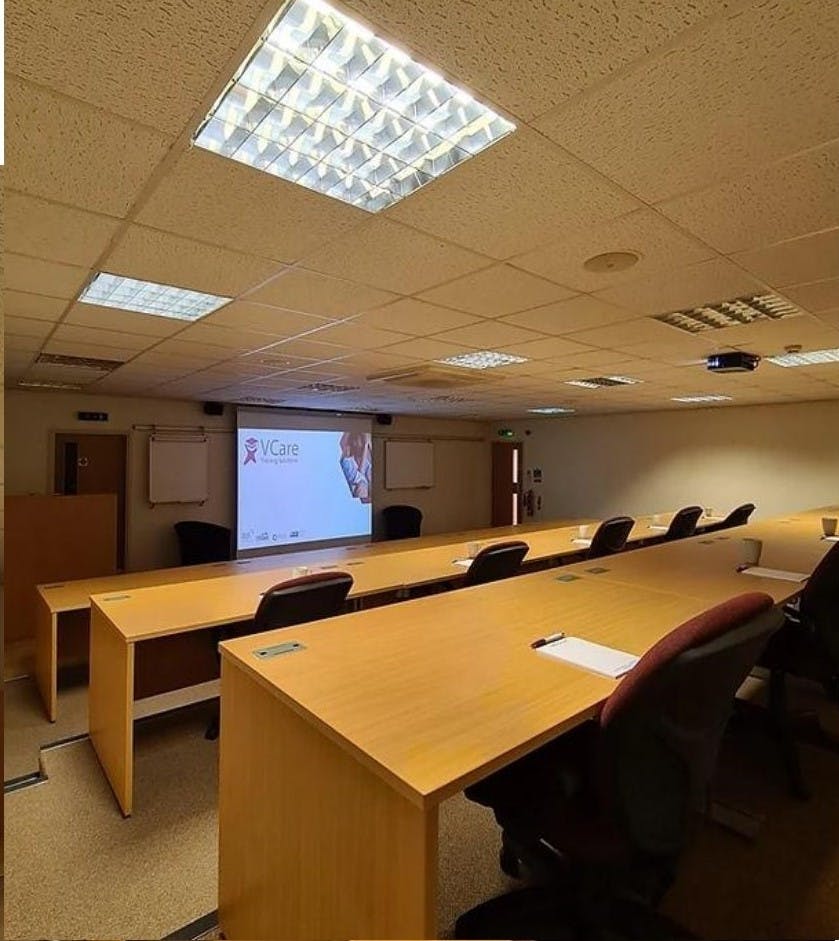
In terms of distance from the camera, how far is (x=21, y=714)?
3000 millimetres

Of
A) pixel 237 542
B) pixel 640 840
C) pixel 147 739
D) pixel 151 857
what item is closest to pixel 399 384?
pixel 237 542

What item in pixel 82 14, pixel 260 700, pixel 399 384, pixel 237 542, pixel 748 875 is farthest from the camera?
pixel 237 542

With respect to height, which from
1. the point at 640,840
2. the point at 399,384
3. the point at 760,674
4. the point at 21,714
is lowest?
the point at 21,714

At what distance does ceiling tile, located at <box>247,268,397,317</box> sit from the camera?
2.41 m

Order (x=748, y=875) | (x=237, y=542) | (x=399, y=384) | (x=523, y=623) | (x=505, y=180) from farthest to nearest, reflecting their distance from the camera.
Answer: (x=237, y=542) → (x=399, y=384) → (x=523, y=623) → (x=505, y=180) → (x=748, y=875)

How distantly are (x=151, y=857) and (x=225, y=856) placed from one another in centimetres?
71

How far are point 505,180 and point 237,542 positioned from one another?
609cm

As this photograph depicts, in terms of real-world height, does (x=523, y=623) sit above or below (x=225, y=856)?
above

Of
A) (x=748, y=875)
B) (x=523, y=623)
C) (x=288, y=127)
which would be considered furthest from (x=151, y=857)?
(x=288, y=127)

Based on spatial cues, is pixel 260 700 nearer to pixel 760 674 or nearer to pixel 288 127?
pixel 288 127

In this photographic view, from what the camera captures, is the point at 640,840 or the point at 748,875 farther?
the point at 640,840

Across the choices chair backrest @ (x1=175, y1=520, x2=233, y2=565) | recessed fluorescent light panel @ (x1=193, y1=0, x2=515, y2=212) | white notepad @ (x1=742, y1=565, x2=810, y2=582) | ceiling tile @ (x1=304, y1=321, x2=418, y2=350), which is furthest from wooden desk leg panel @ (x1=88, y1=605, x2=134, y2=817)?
chair backrest @ (x1=175, y1=520, x2=233, y2=565)

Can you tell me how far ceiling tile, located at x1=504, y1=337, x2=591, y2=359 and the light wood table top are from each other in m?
2.03

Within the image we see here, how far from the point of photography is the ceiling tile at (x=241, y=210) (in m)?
1.55
